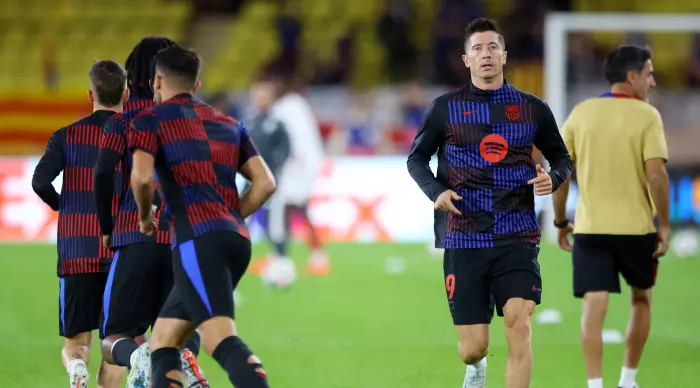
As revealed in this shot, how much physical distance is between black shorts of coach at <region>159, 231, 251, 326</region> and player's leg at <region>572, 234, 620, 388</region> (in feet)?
8.44

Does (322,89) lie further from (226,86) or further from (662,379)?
(662,379)

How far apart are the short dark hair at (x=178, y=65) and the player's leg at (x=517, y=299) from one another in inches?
71.6

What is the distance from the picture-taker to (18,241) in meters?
18.5


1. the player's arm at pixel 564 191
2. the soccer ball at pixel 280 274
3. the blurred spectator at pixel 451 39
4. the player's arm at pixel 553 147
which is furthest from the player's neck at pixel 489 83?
the blurred spectator at pixel 451 39

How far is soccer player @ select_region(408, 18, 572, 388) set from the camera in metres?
6.05

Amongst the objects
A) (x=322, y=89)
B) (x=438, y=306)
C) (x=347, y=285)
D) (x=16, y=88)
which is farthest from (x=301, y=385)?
(x=16, y=88)

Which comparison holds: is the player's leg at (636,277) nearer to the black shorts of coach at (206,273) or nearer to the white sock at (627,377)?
the white sock at (627,377)

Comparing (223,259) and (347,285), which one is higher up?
(223,259)

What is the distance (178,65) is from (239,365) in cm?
140

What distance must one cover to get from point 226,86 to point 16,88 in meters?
4.08

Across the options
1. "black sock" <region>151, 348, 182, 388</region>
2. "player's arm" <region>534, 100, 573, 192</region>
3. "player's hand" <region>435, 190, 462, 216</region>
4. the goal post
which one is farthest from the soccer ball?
"black sock" <region>151, 348, 182, 388</region>

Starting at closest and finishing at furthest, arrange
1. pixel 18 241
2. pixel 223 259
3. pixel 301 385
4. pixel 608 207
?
pixel 223 259
pixel 608 207
pixel 301 385
pixel 18 241

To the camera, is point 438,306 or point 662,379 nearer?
point 662,379

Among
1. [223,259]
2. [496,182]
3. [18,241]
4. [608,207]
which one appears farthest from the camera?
[18,241]
